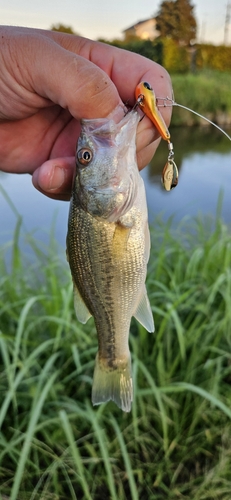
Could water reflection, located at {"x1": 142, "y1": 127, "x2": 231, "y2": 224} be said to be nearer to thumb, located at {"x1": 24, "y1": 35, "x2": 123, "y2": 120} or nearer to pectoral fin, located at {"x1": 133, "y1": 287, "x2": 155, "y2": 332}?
pectoral fin, located at {"x1": 133, "y1": 287, "x2": 155, "y2": 332}

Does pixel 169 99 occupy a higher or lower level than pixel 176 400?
higher

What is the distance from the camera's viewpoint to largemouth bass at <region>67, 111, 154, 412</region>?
3.23 ft

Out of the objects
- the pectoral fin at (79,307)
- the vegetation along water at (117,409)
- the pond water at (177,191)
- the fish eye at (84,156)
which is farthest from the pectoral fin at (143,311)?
the pond water at (177,191)

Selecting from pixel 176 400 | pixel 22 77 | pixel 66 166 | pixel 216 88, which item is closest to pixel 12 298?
pixel 176 400

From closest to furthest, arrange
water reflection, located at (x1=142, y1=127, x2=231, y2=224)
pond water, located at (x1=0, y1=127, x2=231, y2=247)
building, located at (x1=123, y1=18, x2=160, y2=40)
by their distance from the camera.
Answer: building, located at (x1=123, y1=18, x2=160, y2=40), pond water, located at (x1=0, y1=127, x2=231, y2=247), water reflection, located at (x1=142, y1=127, x2=231, y2=224)

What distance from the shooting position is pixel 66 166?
1.16m

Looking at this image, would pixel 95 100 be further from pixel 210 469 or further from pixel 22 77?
pixel 210 469

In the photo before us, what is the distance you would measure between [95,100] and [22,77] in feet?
0.79

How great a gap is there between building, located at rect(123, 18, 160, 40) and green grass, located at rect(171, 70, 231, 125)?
261 inches

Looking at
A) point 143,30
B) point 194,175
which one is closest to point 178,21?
point 143,30

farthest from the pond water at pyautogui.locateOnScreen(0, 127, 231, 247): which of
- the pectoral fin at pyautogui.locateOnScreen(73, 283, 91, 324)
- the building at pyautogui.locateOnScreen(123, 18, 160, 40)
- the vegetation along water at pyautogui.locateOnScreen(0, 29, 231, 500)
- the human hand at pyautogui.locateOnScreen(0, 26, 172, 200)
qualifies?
the pectoral fin at pyautogui.locateOnScreen(73, 283, 91, 324)

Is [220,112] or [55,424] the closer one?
[55,424]

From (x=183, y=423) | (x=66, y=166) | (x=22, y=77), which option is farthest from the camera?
(x=183, y=423)

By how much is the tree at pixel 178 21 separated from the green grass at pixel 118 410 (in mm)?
1604
